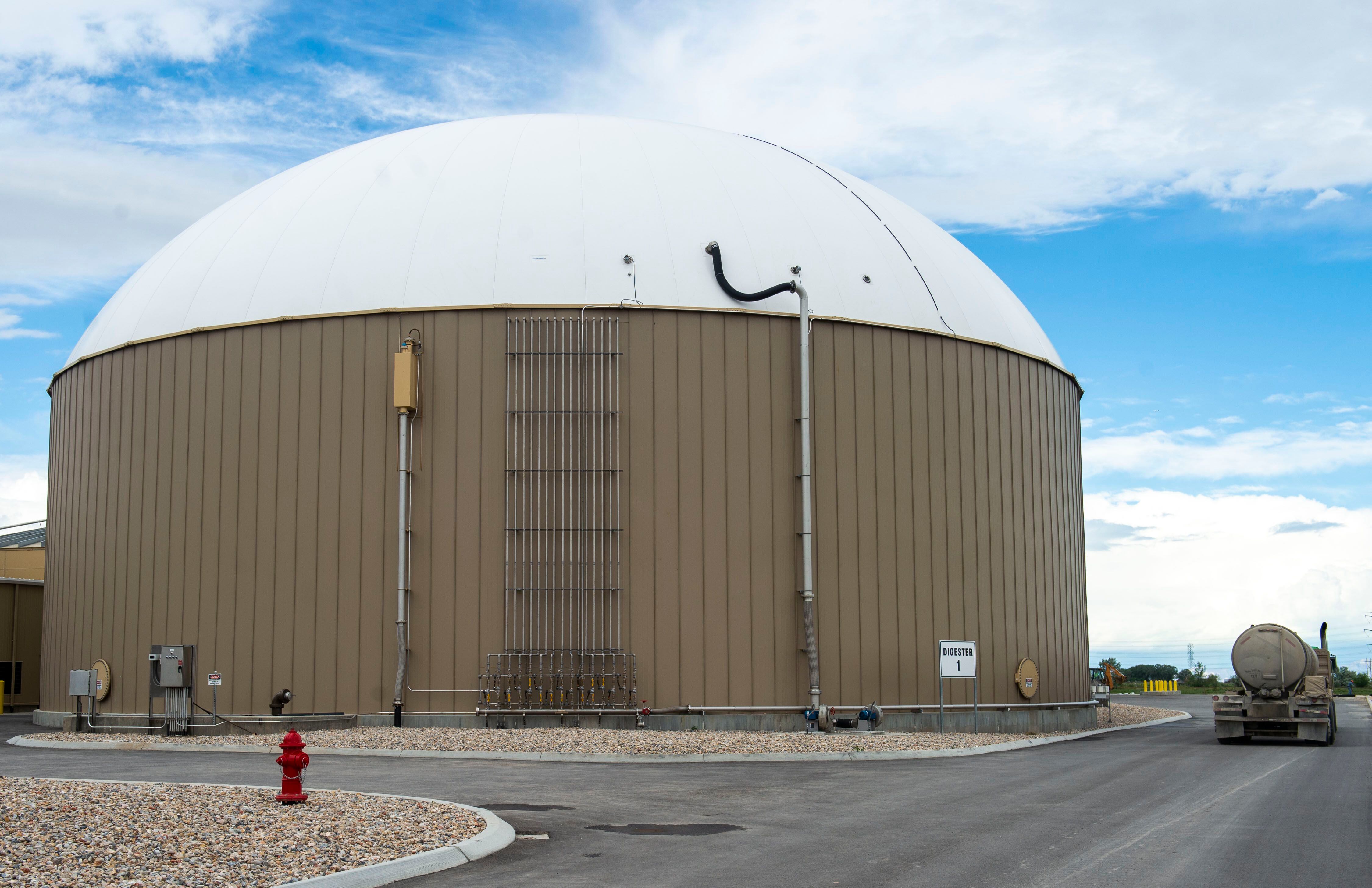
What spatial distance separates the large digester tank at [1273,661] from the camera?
23.1 m

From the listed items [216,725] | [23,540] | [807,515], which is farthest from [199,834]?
[23,540]

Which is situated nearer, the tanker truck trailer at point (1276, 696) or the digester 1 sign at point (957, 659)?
the digester 1 sign at point (957, 659)

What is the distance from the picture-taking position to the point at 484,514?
21.2 m

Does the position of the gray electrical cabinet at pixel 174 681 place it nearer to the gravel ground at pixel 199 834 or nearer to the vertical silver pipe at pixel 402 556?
the vertical silver pipe at pixel 402 556

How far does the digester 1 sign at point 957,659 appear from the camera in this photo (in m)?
21.8

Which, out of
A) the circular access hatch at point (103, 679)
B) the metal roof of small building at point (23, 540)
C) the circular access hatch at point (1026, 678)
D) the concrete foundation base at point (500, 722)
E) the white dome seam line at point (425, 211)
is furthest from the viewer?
the metal roof of small building at point (23, 540)

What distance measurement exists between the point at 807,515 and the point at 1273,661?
9.29 m

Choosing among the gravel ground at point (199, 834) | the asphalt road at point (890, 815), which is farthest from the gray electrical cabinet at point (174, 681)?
the gravel ground at point (199, 834)

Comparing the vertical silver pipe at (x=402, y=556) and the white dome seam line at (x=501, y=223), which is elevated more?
the white dome seam line at (x=501, y=223)

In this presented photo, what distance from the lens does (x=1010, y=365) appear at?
25.2m

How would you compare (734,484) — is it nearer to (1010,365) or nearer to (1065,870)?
(1010,365)

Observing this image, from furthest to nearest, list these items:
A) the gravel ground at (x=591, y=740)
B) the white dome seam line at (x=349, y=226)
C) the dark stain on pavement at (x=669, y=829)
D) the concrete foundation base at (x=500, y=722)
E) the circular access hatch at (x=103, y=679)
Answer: the circular access hatch at (x=103, y=679), the white dome seam line at (x=349, y=226), the concrete foundation base at (x=500, y=722), the gravel ground at (x=591, y=740), the dark stain on pavement at (x=669, y=829)

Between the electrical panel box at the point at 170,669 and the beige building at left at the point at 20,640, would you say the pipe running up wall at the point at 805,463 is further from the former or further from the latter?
the beige building at left at the point at 20,640

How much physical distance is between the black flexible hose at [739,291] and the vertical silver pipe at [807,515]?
0.58ft
